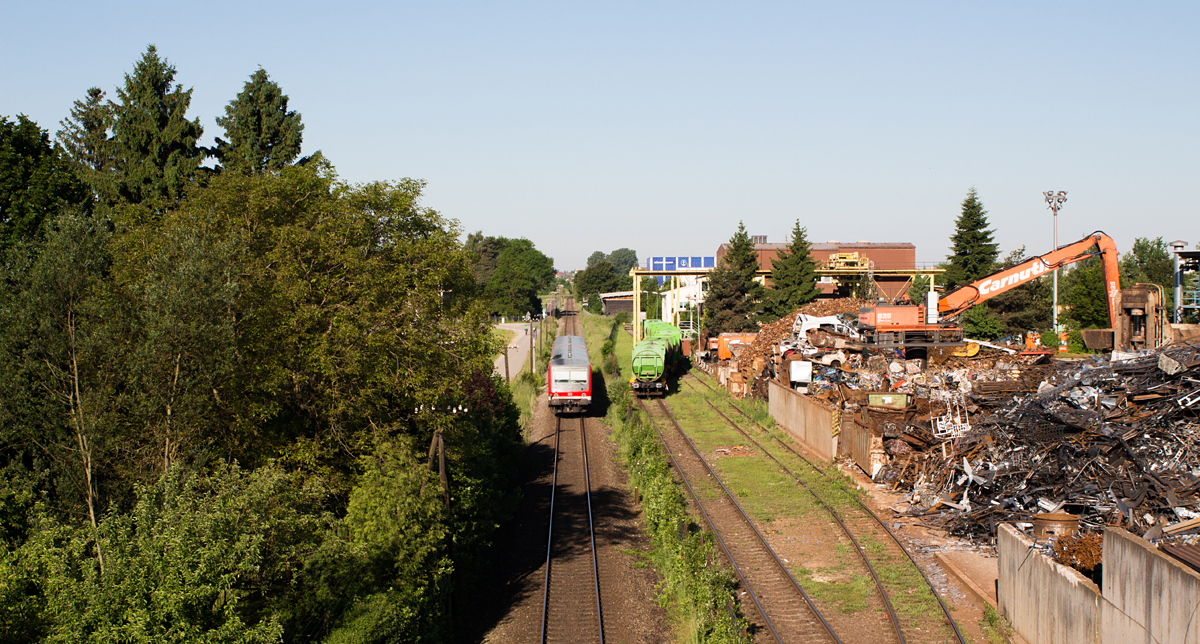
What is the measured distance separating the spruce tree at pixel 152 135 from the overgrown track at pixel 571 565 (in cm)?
1814

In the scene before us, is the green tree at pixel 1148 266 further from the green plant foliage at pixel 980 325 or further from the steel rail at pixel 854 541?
the steel rail at pixel 854 541

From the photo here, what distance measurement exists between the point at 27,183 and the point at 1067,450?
29.2 metres

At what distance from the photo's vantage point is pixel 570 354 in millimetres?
36062

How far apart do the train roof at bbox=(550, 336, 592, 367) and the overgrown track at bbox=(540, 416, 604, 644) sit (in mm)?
7229

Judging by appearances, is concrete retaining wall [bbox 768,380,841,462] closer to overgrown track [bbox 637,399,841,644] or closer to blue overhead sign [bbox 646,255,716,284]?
overgrown track [bbox 637,399,841,644]

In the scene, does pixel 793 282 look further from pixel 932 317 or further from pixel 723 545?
pixel 723 545

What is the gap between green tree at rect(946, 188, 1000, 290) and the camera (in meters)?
52.3

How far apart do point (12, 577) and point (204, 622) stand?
2.08 m

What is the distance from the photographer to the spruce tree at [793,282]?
5600 cm

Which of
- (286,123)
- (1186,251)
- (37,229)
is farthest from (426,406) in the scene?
(1186,251)

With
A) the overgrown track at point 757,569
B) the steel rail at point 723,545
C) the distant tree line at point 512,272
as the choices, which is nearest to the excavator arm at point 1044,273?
the overgrown track at point 757,569

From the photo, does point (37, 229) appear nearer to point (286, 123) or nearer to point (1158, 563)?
point (286, 123)

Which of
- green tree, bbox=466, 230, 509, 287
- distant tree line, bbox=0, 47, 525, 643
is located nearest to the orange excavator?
distant tree line, bbox=0, 47, 525, 643

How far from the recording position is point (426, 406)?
17.8 meters
